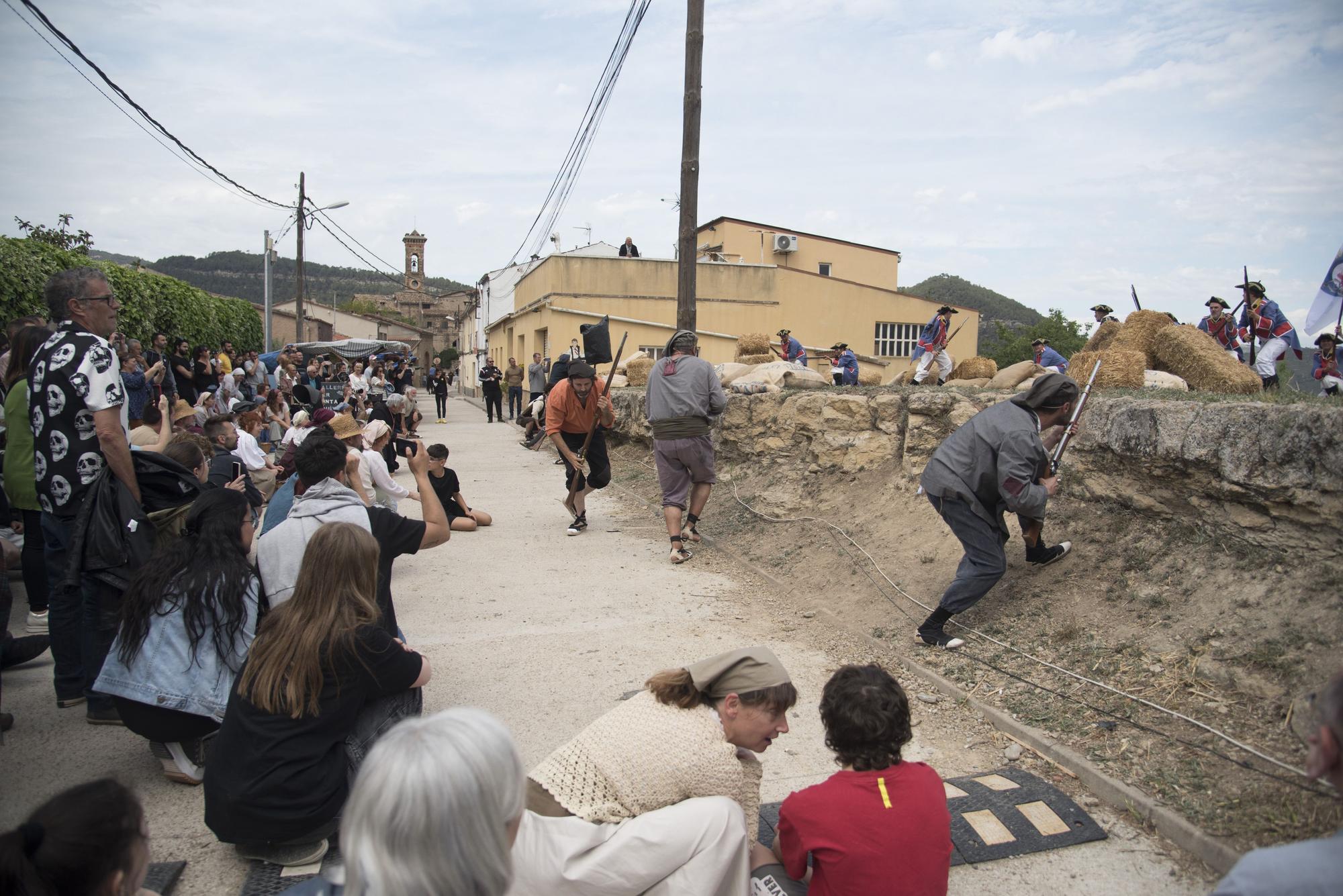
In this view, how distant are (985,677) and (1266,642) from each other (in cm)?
124

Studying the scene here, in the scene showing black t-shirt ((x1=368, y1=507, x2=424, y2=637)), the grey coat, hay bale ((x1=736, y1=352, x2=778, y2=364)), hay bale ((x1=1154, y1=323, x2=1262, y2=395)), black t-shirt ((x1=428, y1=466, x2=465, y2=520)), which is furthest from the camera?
hay bale ((x1=736, y1=352, x2=778, y2=364))

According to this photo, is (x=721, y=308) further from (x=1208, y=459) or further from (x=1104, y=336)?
(x=1208, y=459)

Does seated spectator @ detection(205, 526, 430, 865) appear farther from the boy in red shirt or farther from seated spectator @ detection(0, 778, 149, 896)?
the boy in red shirt

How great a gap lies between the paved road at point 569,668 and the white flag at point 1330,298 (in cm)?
517

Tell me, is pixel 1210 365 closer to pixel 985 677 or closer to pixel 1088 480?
pixel 1088 480

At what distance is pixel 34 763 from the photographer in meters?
3.59

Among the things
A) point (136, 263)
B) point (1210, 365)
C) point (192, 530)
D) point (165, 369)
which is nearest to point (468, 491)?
point (165, 369)

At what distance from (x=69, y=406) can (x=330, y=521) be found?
155 centimetres

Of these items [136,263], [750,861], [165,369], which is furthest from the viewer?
[136,263]

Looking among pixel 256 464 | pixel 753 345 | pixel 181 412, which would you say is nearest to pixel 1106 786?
pixel 256 464

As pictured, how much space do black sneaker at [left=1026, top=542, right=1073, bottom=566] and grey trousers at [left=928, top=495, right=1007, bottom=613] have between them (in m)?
0.38

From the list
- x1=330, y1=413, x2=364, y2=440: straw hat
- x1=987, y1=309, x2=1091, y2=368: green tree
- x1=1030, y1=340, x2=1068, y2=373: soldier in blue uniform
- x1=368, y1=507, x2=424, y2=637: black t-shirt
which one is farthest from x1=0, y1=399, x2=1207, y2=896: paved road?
x1=987, y1=309, x2=1091, y2=368: green tree

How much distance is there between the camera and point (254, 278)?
88938mm

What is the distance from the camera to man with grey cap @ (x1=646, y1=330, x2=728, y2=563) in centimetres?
738
